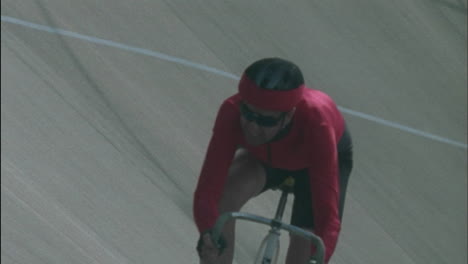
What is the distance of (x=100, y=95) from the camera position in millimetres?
7301

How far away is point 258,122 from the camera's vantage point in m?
4.45

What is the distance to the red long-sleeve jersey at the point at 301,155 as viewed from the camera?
4441 millimetres

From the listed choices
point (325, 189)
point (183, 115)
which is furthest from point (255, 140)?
point (183, 115)

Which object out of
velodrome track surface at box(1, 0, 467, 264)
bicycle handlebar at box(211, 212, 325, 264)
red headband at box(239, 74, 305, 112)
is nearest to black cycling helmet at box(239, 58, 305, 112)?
red headband at box(239, 74, 305, 112)

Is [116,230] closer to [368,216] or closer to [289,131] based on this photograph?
[289,131]

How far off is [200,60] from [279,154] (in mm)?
3892

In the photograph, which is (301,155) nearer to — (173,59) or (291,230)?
(291,230)

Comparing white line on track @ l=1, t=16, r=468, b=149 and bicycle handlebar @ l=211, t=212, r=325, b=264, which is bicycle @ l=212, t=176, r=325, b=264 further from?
white line on track @ l=1, t=16, r=468, b=149

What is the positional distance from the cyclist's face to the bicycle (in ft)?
1.05

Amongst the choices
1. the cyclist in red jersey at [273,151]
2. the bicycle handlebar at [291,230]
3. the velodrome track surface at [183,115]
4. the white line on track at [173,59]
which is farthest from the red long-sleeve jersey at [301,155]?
the white line on track at [173,59]

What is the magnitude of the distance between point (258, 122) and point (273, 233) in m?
0.44

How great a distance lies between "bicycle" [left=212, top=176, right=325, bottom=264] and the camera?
4.13 meters

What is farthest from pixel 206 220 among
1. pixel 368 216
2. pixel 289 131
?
pixel 368 216

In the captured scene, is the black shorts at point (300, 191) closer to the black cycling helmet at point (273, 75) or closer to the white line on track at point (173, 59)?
the black cycling helmet at point (273, 75)
